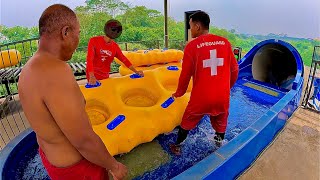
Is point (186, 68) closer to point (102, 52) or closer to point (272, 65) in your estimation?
point (102, 52)

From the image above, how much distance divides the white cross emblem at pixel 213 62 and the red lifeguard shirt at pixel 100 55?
136cm

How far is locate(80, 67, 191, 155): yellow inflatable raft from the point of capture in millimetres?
2203

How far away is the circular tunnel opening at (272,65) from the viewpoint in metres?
4.65

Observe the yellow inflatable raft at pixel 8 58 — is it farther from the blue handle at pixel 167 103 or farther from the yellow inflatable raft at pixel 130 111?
the blue handle at pixel 167 103

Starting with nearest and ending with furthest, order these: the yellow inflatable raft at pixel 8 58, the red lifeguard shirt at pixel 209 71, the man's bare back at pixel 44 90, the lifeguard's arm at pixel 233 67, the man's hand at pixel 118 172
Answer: the man's bare back at pixel 44 90 < the man's hand at pixel 118 172 < the red lifeguard shirt at pixel 209 71 < the lifeguard's arm at pixel 233 67 < the yellow inflatable raft at pixel 8 58

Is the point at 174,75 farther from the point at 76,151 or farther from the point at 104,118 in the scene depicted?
the point at 76,151

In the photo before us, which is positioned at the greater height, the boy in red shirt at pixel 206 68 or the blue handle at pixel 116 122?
the boy in red shirt at pixel 206 68

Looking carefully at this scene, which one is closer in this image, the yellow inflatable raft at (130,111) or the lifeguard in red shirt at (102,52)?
the yellow inflatable raft at (130,111)

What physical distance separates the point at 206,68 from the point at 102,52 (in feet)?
4.74

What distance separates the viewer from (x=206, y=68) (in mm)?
2000

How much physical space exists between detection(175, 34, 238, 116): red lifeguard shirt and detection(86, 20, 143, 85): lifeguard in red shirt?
1.04 metres

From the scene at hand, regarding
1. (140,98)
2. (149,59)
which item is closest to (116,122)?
(140,98)

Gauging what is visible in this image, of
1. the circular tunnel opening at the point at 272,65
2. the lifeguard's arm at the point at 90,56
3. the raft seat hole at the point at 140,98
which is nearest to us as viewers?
the lifeguard's arm at the point at 90,56

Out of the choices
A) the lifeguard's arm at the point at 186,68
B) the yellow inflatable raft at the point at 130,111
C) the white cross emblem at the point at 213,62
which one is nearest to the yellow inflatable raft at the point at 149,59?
the yellow inflatable raft at the point at 130,111
